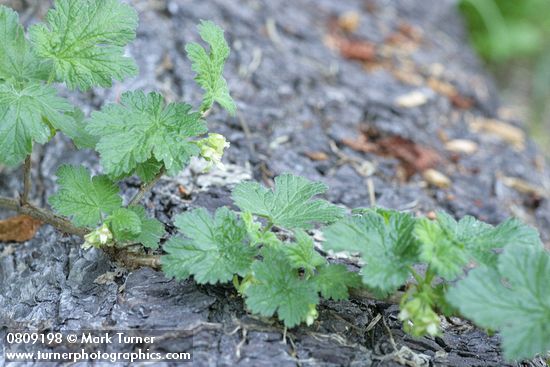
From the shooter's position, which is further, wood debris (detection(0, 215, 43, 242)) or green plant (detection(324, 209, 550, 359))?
wood debris (detection(0, 215, 43, 242))

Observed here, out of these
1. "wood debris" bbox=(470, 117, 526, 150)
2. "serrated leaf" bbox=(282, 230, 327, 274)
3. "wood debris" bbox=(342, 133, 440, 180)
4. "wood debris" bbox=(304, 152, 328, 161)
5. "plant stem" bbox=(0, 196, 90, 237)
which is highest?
"serrated leaf" bbox=(282, 230, 327, 274)

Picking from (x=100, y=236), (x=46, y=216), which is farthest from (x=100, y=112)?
(x=46, y=216)

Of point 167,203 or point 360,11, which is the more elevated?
point 360,11

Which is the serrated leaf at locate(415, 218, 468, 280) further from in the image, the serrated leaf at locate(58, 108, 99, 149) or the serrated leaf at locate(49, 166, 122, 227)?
the serrated leaf at locate(58, 108, 99, 149)

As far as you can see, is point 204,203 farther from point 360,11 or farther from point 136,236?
point 360,11

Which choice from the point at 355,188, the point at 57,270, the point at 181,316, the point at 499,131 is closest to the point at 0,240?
the point at 57,270

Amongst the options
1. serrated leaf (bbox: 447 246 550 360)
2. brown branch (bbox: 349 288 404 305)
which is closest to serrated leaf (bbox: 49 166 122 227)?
brown branch (bbox: 349 288 404 305)

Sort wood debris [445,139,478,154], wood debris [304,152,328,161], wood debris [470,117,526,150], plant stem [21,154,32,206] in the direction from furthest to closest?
wood debris [470,117,526,150], wood debris [445,139,478,154], wood debris [304,152,328,161], plant stem [21,154,32,206]

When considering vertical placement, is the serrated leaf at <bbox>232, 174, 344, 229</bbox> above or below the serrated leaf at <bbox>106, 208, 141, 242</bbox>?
above
